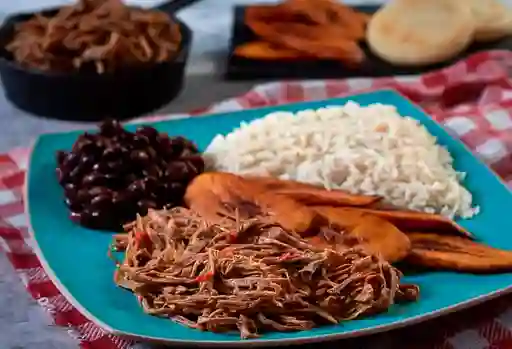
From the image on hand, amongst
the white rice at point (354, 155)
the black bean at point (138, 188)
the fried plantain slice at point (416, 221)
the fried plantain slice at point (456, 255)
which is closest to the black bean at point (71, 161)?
the black bean at point (138, 188)

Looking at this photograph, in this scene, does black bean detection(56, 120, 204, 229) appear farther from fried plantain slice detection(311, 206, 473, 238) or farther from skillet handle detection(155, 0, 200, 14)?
skillet handle detection(155, 0, 200, 14)

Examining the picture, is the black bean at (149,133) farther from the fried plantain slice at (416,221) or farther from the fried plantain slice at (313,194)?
the fried plantain slice at (416,221)

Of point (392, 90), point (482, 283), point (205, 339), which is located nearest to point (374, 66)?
point (392, 90)

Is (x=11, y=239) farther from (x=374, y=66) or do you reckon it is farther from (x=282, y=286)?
(x=374, y=66)

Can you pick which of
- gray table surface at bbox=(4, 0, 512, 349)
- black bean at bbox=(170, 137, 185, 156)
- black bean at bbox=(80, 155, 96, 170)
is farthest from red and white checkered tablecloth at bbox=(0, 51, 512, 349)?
black bean at bbox=(170, 137, 185, 156)

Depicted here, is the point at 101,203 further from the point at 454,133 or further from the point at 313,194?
the point at 454,133

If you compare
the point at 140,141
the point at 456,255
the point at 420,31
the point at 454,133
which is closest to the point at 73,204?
the point at 140,141
